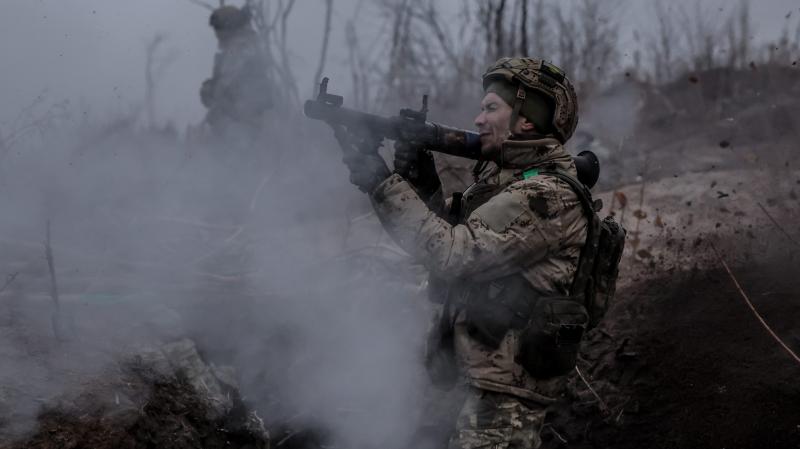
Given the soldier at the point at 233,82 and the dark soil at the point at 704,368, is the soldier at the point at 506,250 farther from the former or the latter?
the soldier at the point at 233,82

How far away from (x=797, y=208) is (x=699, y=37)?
9.88 m

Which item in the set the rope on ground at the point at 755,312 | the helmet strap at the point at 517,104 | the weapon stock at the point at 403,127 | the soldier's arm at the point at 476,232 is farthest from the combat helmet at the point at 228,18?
the soldier's arm at the point at 476,232

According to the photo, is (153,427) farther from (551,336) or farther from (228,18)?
(228,18)

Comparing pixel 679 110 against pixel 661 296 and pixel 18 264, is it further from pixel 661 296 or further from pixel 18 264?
pixel 18 264

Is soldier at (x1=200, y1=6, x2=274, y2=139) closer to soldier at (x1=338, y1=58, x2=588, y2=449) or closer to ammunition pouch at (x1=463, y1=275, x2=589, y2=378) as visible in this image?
soldier at (x1=338, y1=58, x2=588, y2=449)

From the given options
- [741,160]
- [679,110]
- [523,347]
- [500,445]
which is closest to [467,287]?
[523,347]

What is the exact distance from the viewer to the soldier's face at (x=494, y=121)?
2428 mm

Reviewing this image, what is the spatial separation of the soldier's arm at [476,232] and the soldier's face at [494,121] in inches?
11.5

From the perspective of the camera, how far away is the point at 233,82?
8680 millimetres

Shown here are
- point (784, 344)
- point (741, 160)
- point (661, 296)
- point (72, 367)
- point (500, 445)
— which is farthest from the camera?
point (741, 160)

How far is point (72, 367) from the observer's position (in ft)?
10.2

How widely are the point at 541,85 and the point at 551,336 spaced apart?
2.82ft

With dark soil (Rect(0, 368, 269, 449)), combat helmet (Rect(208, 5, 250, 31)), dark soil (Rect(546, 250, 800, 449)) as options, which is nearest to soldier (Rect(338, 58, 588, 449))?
dark soil (Rect(0, 368, 269, 449))

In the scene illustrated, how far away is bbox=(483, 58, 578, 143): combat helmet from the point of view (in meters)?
2.39
